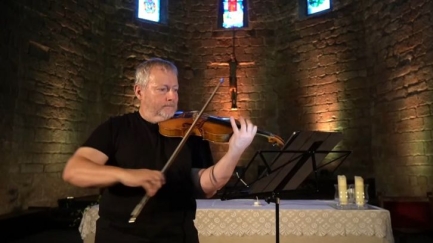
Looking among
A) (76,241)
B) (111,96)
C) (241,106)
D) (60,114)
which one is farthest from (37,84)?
(241,106)

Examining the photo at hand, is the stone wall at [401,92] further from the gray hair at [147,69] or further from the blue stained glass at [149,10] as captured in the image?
the gray hair at [147,69]

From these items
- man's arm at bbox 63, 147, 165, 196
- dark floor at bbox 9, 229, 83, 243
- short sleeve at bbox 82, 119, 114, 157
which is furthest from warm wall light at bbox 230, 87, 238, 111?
man's arm at bbox 63, 147, 165, 196

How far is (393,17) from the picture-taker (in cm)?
685

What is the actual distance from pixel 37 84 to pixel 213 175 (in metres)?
5.67

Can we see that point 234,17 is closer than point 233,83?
No

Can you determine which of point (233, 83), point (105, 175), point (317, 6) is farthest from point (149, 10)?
point (105, 175)

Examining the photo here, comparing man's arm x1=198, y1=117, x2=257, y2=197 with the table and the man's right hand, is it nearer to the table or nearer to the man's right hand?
the man's right hand

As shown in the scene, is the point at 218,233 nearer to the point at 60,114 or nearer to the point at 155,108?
the point at 155,108

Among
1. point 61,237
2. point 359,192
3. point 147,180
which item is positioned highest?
point 147,180

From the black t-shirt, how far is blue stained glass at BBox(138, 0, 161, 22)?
8.06 metres

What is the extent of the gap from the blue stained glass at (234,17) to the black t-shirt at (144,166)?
8394 millimetres

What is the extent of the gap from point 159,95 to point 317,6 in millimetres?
8093

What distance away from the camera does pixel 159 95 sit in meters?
1.56

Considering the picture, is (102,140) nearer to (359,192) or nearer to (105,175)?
(105,175)
